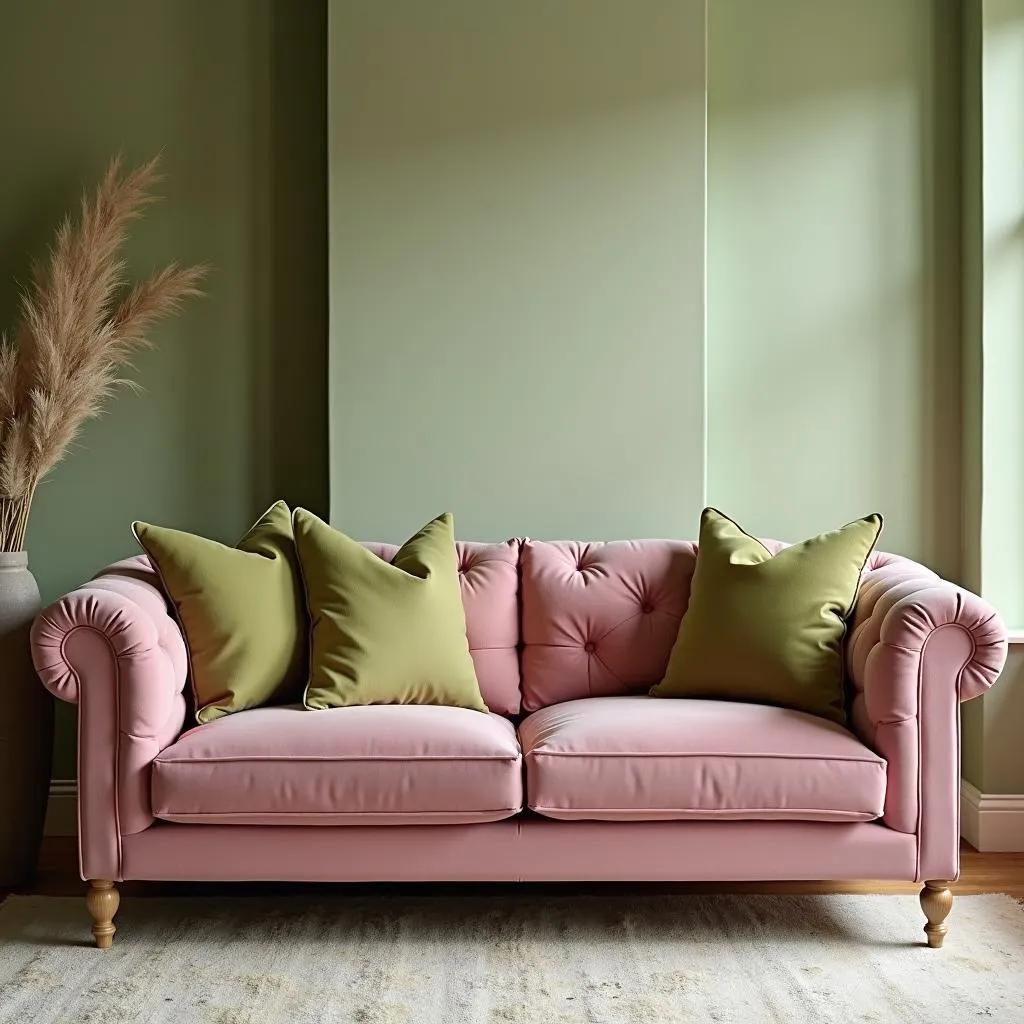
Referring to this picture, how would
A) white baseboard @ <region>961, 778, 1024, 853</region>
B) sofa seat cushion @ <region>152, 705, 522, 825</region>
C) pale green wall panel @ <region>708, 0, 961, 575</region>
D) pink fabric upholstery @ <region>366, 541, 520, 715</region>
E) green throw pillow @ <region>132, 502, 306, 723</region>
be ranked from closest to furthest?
1. sofa seat cushion @ <region>152, 705, 522, 825</region>
2. green throw pillow @ <region>132, 502, 306, 723</region>
3. pink fabric upholstery @ <region>366, 541, 520, 715</region>
4. white baseboard @ <region>961, 778, 1024, 853</region>
5. pale green wall panel @ <region>708, 0, 961, 575</region>

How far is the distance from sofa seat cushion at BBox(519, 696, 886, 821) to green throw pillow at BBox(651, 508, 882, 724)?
24 centimetres

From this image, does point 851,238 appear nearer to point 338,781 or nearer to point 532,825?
point 532,825

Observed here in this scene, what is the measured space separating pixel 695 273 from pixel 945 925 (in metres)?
1.81

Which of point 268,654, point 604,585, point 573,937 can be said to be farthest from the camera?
point 604,585

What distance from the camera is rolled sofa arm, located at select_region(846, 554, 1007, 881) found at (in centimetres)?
242

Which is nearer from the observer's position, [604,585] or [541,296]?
[604,585]

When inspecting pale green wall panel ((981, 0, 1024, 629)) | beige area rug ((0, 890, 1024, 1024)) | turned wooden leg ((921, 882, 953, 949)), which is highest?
pale green wall panel ((981, 0, 1024, 629))

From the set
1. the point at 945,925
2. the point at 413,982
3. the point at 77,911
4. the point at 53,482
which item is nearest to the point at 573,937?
the point at 413,982

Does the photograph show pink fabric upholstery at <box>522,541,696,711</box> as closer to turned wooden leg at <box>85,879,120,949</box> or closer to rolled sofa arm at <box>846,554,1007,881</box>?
rolled sofa arm at <box>846,554,1007,881</box>

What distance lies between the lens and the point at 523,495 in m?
3.34

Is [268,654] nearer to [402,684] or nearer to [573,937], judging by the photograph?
[402,684]

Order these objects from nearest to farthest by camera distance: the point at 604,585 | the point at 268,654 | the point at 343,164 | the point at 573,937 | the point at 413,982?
the point at 413,982 < the point at 573,937 < the point at 268,654 < the point at 604,585 < the point at 343,164

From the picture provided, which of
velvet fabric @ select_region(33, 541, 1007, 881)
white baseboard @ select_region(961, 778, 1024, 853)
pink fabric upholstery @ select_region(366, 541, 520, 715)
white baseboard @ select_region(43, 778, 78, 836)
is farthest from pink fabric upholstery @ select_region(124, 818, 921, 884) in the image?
white baseboard @ select_region(43, 778, 78, 836)

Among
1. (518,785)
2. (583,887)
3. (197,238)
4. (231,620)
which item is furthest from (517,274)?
(583,887)
